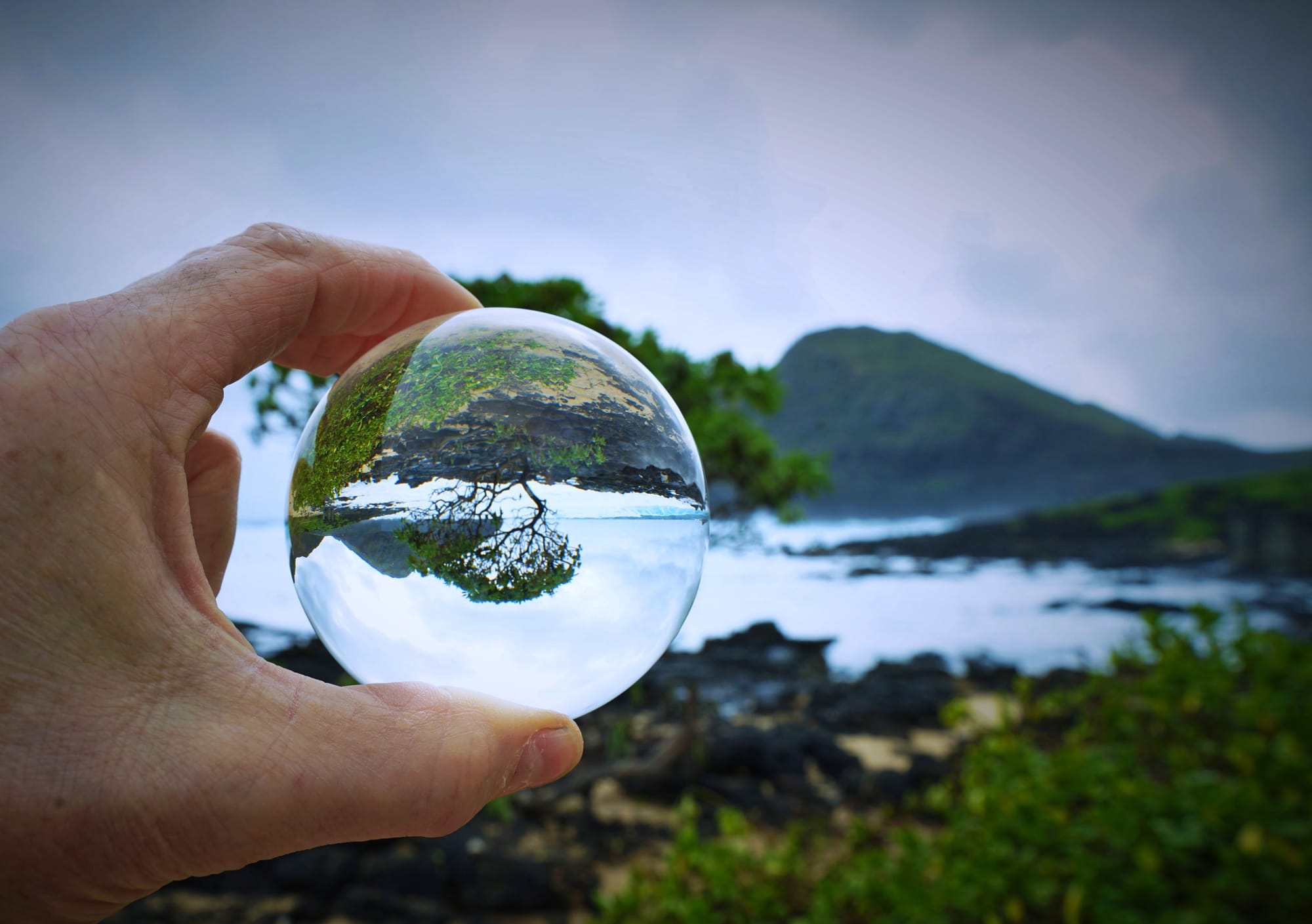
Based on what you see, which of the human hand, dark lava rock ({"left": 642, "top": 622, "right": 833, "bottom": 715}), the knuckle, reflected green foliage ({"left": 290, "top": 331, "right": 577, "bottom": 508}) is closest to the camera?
the human hand

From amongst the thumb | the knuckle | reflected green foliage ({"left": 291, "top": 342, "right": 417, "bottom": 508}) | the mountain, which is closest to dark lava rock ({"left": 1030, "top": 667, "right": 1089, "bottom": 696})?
the mountain

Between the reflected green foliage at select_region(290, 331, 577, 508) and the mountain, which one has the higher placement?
the mountain

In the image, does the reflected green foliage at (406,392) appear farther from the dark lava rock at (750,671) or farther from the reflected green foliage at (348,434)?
the dark lava rock at (750,671)

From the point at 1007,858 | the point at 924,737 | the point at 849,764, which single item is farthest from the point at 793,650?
the point at 1007,858

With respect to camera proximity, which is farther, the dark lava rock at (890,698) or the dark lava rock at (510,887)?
the dark lava rock at (890,698)

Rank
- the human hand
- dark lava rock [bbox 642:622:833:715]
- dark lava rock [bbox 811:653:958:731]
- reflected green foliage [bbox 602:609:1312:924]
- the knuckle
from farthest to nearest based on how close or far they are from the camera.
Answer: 1. dark lava rock [bbox 642:622:833:715]
2. dark lava rock [bbox 811:653:958:731]
3. reflected green foliage [bbox 602:609:1312:924]
4. the knuckle
5. the human hand

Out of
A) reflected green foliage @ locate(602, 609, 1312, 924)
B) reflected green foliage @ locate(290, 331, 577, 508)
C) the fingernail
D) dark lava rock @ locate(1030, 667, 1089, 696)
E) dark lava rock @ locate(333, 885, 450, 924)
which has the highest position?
reflected green foliage @ locate(290, 331, 577, 508)

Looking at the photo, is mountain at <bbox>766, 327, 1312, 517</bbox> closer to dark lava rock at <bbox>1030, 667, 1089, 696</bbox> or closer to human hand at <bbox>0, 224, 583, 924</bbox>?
dark lava rock at <bbox>1030, 667, 1089, 696</bbox>

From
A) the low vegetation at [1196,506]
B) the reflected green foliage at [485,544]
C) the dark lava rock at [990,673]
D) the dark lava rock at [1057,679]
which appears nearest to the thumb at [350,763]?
the reflected green foliage at [485,544]

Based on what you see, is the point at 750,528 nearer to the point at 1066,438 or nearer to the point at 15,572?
the point at 15,572
